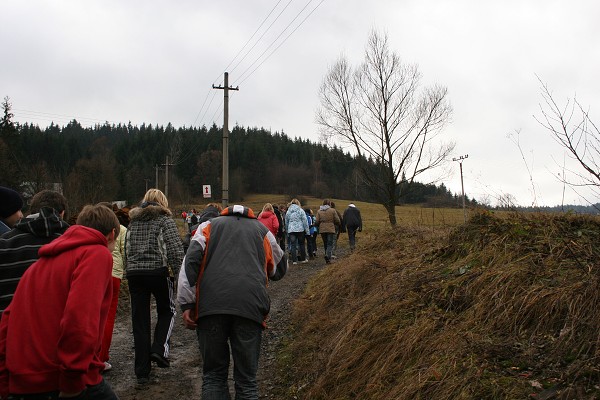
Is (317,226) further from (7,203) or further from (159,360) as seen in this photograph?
(7,203)

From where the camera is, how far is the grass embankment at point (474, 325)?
3078mm

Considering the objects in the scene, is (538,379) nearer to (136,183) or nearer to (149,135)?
(136,183)

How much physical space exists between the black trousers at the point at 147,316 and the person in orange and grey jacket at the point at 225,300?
156 cm

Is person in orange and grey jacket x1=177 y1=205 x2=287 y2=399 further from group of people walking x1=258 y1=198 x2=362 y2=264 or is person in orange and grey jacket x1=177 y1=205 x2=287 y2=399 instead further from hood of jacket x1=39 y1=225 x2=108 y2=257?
group of people walking x1=258 y1=198 x2=362 y2=264

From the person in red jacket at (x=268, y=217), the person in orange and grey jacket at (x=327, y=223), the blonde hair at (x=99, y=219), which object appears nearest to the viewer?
the blonde hair at (x=99, y=219)

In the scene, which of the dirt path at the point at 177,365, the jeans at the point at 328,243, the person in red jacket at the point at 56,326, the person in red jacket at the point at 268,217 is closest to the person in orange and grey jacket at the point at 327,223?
the jeans at the point at 328,243

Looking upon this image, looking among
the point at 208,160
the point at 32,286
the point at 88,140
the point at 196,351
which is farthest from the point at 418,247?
the point at 88,140

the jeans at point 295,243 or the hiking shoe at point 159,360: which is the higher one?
the jeans at point 295,243

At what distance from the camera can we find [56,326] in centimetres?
240

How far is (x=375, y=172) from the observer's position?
22.9 metres

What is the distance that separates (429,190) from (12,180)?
84.2ft

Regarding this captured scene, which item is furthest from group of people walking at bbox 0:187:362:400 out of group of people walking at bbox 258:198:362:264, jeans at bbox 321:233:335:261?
jeans at bbox 321:233:335:261

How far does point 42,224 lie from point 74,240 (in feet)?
1.79

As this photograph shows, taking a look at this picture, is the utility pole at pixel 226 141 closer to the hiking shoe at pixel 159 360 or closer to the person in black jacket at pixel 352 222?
the person in black jacket at pixel 352 222
